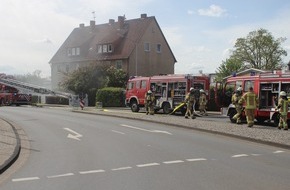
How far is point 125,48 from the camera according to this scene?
197ft

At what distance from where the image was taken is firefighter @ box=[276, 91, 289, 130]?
17359 millimetres

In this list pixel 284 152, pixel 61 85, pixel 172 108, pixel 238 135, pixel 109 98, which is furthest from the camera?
pixel 61 85

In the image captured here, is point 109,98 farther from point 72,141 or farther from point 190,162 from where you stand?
point 190,162

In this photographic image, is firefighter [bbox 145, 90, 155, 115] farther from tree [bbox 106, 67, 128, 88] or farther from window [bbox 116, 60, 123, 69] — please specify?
window [bbox 116, 60, 123, 69]

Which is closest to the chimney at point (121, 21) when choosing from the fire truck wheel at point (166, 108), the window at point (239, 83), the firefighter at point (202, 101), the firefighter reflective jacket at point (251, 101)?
the fire truck wheel at point (166, 108)

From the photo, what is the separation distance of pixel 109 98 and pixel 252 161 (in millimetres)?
33250

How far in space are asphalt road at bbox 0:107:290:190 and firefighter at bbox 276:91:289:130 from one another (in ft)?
12.7

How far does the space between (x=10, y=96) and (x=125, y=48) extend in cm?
2012

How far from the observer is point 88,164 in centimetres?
955

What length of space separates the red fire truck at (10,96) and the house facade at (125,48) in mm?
11915

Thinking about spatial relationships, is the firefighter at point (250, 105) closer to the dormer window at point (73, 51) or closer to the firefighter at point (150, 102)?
the firefighter at point (150, 102)

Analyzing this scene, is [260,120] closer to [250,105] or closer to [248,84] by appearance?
[248,84]

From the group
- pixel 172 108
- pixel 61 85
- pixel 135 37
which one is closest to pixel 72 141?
pixel 172 108

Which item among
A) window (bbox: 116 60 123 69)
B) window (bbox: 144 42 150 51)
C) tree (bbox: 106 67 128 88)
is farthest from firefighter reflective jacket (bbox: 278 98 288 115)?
window (bbox: 144 42 150 51)
